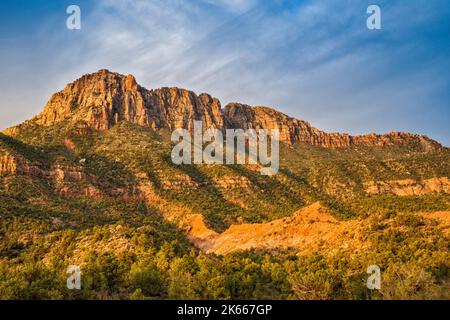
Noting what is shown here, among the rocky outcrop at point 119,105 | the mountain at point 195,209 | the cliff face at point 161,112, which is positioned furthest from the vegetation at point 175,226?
the cliff face at point 161,112

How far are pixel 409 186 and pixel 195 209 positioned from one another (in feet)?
180

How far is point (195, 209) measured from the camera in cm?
8256

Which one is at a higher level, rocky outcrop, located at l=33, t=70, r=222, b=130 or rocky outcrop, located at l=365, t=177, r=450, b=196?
rocky outcrop, located at l=33, t=70, r=222, b=130

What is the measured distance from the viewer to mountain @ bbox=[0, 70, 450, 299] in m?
27.0

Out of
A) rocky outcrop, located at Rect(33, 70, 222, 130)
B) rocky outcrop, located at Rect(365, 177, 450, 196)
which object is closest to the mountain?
rocky outcrop, located at Rect(365, 177, 450, 196)

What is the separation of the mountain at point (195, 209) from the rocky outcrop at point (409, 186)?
46 cm

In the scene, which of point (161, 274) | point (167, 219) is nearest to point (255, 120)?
point (167, 219)

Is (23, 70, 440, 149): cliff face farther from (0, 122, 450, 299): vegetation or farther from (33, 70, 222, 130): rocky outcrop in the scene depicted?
(0, 122, 450, 299): vegetation

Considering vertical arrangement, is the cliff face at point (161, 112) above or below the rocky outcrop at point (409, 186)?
above

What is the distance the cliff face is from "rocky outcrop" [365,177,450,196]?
66.1m

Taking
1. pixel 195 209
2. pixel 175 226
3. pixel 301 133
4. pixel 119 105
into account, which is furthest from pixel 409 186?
pixel 119 105

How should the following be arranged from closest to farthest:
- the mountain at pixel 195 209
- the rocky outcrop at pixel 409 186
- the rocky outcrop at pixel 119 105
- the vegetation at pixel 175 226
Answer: the vegetation at pixel 175 226 < the mountain at pixel 195 209 < the rocky outcrop at pixel 409 186 < the rocky outcrop at pixel 119 105

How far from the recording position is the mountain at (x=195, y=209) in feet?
88.6

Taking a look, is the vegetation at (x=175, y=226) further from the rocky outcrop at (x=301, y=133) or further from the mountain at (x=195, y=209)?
the rocky outcrop at (x=301, y=133)
